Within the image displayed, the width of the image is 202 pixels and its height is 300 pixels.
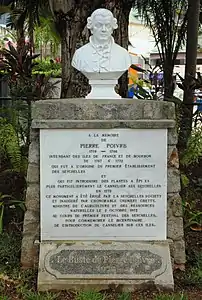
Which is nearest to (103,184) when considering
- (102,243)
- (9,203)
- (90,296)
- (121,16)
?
(102,243)

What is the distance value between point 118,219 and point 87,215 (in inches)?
9.7

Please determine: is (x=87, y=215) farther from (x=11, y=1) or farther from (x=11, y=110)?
(x=11, y=1)

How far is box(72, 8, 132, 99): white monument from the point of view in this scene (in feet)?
13.6

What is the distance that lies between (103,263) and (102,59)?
1615 mm

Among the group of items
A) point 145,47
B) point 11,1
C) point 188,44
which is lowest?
point 145,47

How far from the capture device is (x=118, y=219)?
13.4 ft

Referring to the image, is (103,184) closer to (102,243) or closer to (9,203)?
(102,243)

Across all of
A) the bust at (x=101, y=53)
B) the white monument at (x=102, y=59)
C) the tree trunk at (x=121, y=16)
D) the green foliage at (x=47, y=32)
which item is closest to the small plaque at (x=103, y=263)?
the white monument at (x=102, y=59)

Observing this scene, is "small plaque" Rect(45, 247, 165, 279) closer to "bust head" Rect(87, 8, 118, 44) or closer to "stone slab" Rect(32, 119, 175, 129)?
"stone slab" Rect(32, 119, 175, 129)

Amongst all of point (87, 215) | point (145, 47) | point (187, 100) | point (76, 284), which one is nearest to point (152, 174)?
point (87, 215)

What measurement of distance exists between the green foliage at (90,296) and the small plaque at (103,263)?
0.57 ft

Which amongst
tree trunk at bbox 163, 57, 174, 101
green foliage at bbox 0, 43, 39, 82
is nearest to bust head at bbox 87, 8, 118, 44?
green foliage at bbox 0, 43, 39, 82

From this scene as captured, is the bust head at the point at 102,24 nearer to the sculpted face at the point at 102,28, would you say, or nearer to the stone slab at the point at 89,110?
the sculpted face at the point at 102,28

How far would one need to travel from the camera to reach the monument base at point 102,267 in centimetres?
389
